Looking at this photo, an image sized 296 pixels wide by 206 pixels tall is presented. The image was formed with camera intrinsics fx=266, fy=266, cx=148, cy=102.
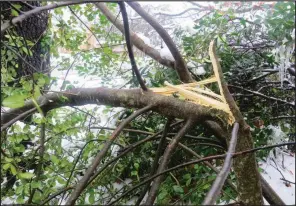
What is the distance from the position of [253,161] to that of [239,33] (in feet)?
2.21

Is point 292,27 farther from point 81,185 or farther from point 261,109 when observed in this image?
point 81,185

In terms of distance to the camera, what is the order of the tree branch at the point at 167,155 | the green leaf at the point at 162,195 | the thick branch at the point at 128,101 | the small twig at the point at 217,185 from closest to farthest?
the small twig at the point at 217,185
the tree branch at the point at 167,155
the thick branch at the point at 128,101
the green leaf at the point at 162,195

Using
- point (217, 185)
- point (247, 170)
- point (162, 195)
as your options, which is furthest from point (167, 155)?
point (162, 195)

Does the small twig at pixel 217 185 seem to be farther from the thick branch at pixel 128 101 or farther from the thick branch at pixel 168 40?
the thick branch at pixel 168 40

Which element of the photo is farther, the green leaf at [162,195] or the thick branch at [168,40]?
the green leaf at [162,195]

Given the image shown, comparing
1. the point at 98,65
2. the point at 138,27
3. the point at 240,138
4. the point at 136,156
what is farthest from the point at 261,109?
the point at 138,27

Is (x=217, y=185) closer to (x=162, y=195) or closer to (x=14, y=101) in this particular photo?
(x=14, y=101)

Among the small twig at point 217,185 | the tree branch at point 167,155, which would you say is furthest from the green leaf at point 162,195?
the small twig at point 217,185

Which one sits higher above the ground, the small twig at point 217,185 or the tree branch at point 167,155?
the small twig at point 217,185

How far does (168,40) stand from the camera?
0.85 meters

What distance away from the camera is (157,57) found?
1.30m

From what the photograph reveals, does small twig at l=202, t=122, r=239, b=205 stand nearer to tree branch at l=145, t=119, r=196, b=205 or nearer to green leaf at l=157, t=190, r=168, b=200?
tree branch at l=145, t=119, r=196, b=205

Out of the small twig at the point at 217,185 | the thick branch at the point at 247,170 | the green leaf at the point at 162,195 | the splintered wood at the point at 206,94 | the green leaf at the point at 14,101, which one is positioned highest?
the green leaf at the point at 14,101

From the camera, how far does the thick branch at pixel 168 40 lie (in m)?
0.79
